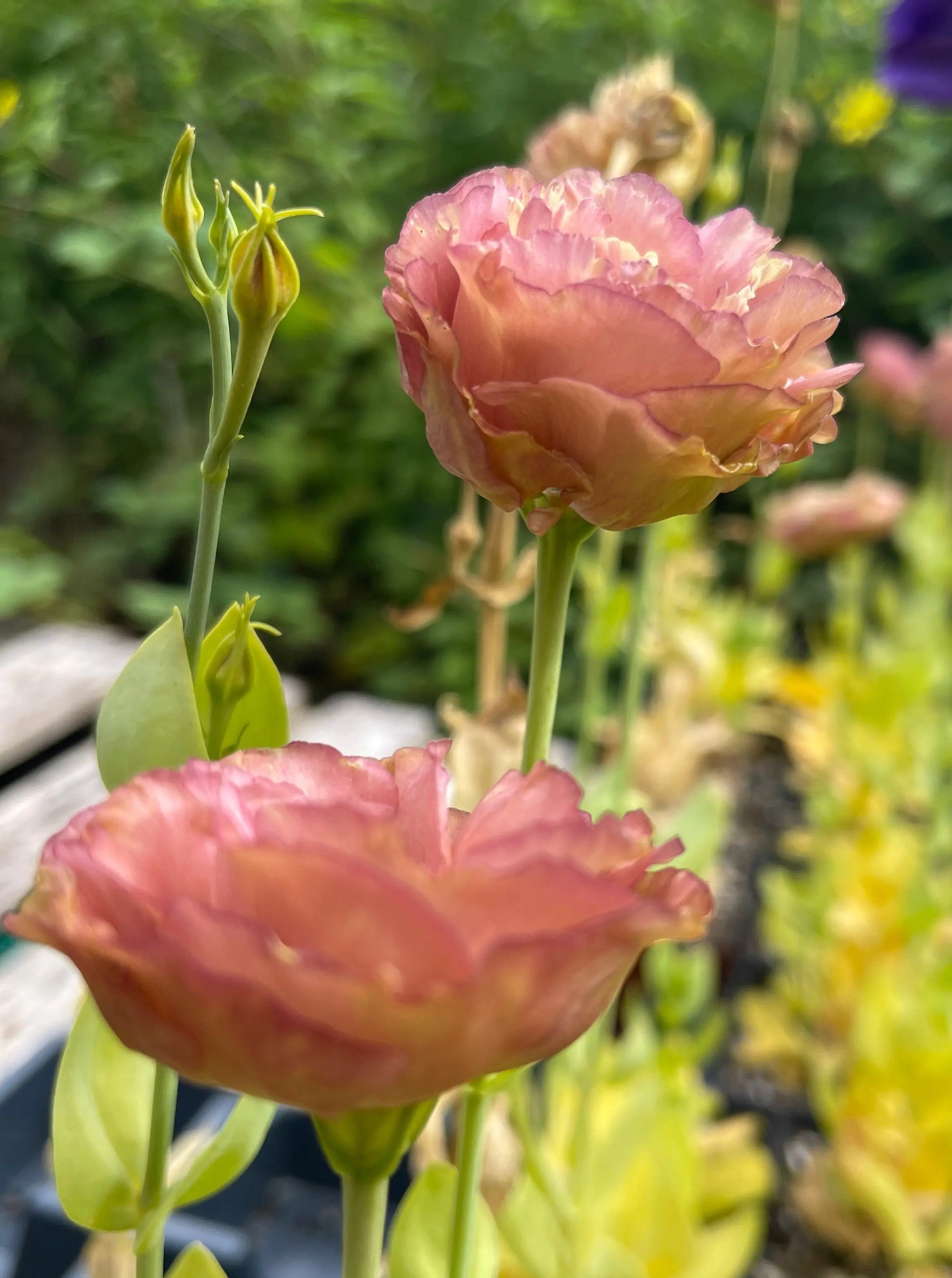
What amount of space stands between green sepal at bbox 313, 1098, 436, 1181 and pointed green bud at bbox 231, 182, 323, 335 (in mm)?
Answer: 84

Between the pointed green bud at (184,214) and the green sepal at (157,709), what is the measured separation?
0.04 metres

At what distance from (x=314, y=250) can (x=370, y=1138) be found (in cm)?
83

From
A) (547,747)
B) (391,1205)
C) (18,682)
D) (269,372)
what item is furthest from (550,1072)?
(269,372)

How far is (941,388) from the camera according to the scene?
0.67 meters

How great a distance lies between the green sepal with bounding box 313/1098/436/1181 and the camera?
0.12 metres

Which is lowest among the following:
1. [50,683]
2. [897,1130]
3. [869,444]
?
[897,1130]

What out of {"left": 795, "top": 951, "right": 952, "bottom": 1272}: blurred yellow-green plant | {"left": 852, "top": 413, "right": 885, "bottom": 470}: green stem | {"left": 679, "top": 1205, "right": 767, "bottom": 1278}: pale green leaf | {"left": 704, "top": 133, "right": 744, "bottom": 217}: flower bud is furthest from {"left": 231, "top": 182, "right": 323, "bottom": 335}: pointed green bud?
{"left": 852, "top": 413, "right": 885, "bottom": 470}: green stem

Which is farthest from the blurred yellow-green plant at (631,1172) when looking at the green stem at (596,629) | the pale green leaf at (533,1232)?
the green stem at (596,629)

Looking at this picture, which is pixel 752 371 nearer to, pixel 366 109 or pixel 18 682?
pixel 18 682

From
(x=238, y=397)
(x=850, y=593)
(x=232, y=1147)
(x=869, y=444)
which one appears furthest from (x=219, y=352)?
(x=869, y=444)

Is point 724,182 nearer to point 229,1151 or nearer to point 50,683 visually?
point 229,1151

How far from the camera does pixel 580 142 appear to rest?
0.25 m

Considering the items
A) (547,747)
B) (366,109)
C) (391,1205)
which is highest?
(366,109)

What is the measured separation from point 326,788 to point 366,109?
107cm
